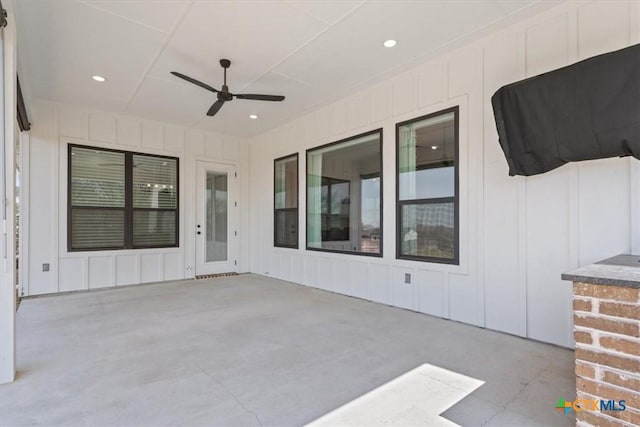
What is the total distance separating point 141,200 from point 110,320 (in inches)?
114

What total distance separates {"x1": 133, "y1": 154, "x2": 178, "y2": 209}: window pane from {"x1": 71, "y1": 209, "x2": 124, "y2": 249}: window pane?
0.43 m

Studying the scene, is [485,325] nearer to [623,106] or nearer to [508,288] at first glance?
[508,288]

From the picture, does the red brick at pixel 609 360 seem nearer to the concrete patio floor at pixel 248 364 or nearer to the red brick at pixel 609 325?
the red brick at pixel 609 325

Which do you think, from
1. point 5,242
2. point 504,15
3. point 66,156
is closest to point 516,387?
point 504,15

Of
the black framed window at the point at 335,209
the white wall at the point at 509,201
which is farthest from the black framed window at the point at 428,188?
the black framed window at the point at 335,209

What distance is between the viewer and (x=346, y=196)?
5414 mm

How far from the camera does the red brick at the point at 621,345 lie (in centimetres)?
156

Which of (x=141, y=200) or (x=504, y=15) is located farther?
(x=141, y=200)

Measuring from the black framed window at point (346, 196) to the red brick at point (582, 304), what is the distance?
2.91 m

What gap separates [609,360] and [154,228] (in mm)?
6480

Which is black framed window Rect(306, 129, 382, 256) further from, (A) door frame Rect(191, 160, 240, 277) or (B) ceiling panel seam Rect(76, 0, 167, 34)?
(B) ceiling panel seam Rect(76, 0, 167, 34)

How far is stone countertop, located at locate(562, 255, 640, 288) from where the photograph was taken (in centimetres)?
159

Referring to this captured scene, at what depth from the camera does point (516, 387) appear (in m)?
2.28

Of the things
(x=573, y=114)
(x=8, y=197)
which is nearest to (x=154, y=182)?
(x=8, y=197)
